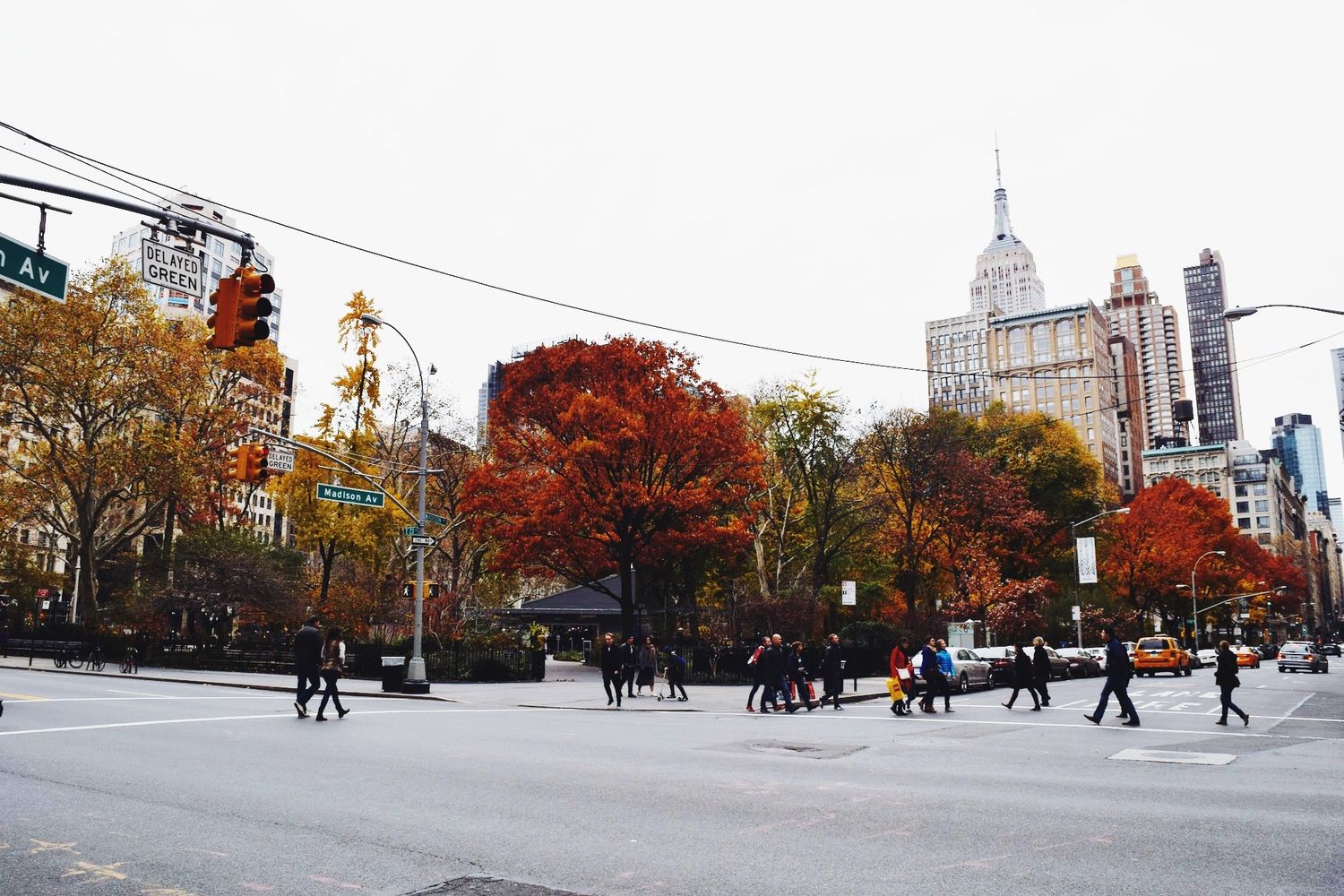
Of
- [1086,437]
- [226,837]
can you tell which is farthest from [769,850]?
[1086,437]

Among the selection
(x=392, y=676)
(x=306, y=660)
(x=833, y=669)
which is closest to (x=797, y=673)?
(x=833, y=669)

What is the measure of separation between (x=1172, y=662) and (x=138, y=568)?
49.2m

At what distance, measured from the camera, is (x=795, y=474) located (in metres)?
48.0

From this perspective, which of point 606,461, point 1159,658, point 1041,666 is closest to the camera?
point 1041,666

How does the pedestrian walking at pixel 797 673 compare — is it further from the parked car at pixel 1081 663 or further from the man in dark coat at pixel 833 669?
the parked car at pixel 1081 663

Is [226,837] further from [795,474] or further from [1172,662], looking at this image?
[1172,662]

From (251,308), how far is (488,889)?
8.20 meters

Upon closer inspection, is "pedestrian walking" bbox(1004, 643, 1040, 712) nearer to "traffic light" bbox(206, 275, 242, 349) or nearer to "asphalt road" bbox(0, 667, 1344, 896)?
"asphalt road" bbox(0, 667, 1344, 896)

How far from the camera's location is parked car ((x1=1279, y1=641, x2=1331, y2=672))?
48969 millimetres

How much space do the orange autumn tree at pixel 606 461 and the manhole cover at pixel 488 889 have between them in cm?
2696

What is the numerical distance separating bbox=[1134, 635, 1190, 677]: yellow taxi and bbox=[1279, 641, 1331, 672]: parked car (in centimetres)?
779

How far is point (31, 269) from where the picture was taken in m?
9.98

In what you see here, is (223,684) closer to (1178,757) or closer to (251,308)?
(251,308)

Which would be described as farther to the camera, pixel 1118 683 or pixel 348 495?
pixel 348 495
